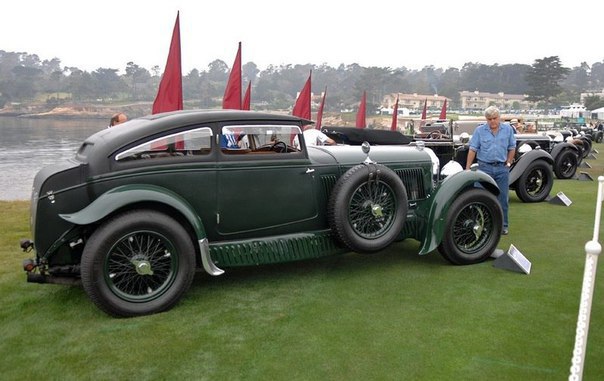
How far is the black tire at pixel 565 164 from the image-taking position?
1202 centimetres

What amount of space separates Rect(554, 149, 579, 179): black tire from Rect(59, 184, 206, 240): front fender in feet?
35.0

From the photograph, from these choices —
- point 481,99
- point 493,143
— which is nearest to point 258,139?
point 493,143

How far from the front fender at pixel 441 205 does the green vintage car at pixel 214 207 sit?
0.4 inches

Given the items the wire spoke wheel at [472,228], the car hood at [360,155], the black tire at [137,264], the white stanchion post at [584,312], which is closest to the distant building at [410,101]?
the car hood at [360,155]

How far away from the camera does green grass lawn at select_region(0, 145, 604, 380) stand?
3.01 meters

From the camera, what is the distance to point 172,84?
7.75 metres

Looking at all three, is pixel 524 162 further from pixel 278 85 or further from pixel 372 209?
pixel 278 85

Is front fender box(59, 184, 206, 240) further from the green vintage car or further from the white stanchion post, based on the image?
the white stanchion post

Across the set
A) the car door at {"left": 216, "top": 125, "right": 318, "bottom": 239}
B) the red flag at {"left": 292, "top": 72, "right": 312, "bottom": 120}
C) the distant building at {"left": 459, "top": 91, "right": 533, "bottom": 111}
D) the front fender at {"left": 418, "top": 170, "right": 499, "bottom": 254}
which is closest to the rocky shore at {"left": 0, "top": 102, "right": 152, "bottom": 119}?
the distant building at {"left": 459, "top": 91, "right": 533, "bottom": 111}

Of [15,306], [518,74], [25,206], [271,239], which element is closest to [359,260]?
[271,239]

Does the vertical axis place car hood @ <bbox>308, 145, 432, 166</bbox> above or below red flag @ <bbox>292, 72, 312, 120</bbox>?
below

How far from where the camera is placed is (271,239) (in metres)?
4.41

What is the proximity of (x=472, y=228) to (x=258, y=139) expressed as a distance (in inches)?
95.9

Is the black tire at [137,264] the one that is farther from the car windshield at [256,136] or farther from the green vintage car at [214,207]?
the car windshield at [256,136]
